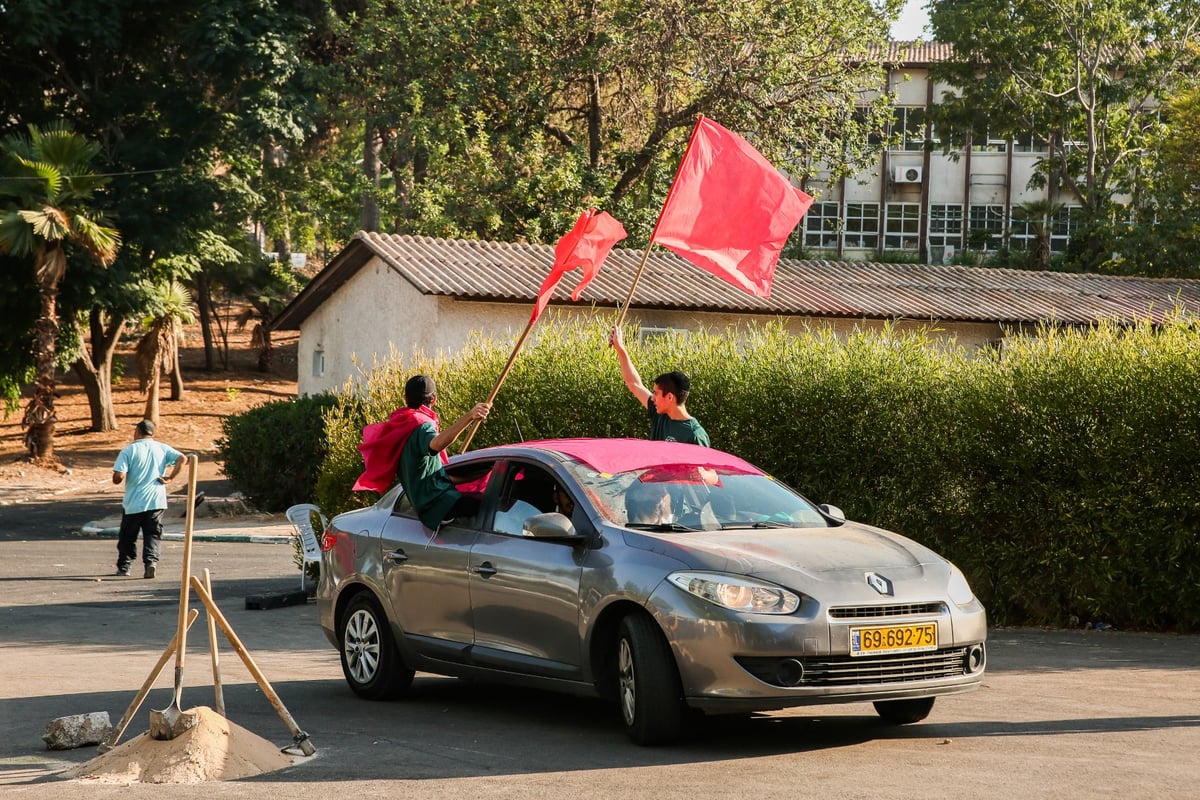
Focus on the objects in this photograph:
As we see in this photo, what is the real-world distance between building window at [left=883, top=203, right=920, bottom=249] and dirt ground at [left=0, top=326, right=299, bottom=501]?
26863 mm

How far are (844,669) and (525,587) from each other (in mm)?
1857

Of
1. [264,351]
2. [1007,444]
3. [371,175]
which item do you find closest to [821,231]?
[264,351]

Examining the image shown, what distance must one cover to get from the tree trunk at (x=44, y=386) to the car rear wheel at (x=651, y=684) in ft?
94.5

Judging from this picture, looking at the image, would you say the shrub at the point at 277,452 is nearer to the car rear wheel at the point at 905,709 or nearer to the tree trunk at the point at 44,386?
the tree trunk at the point at 44,386

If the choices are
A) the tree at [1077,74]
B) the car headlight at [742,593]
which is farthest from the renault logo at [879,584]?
the tree at [1077,74]

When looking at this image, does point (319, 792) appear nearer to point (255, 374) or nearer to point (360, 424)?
point (360, 424)

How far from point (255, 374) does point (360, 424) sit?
121ft

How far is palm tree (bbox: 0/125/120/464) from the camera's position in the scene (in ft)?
104

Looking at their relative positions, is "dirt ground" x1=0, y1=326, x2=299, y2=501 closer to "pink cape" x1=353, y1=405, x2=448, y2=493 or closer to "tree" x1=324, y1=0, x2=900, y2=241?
"tree" x1=324, y1=0, x2=900, y2=241

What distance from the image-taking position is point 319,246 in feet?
256

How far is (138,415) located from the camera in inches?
1729

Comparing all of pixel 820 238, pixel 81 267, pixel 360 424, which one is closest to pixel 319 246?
pixel 820 238

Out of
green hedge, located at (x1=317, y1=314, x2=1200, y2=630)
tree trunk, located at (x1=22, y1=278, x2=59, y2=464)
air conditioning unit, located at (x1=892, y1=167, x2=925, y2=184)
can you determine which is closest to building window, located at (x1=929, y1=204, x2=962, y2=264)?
air conditioning unit, located at (x1=892, y1=167, x2=925, y2=184)

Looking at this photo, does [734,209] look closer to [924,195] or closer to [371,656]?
[371,656]
